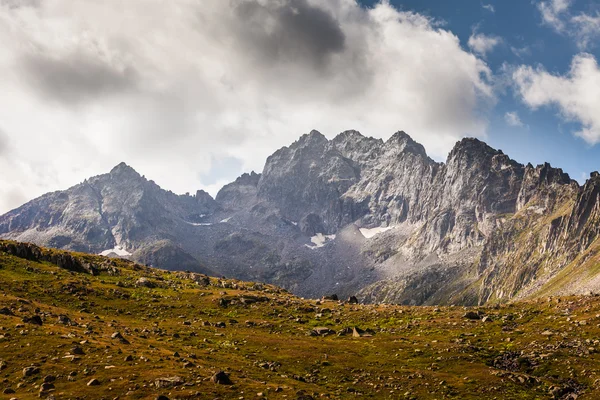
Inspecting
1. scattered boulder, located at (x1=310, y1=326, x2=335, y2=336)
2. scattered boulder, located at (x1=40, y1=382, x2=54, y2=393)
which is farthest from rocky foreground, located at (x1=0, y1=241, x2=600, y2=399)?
scattered boulder, located at (x1=310, y1=326, x2=335, y2=336)

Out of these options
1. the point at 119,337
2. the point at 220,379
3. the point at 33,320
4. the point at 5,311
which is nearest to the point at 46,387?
the point at 220,379

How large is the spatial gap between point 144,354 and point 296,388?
43.5ft

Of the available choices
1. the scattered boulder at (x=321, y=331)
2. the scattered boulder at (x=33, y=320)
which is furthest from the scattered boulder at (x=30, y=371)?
the scattered boulder at (x=321, y=331)

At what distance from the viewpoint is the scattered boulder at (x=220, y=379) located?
30.9 meters

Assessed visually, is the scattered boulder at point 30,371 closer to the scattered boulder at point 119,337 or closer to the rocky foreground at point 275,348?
the rocky foreground at point 275,348

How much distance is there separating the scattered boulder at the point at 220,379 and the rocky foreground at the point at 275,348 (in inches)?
3.6

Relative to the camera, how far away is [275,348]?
46125 millimetres

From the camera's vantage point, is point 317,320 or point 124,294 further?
point 124,294

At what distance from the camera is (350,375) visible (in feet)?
126

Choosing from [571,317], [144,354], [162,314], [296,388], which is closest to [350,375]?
[296,388]

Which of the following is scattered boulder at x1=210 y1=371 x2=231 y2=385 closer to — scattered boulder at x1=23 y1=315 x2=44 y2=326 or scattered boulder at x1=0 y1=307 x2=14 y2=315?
scattered boulder at x1=23 y1=315 x2=44 y2=326

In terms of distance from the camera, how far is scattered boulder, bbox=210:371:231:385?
30.9 metres

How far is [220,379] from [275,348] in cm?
1565

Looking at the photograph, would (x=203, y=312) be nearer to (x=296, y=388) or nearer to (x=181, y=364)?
(x=181, y=364)
